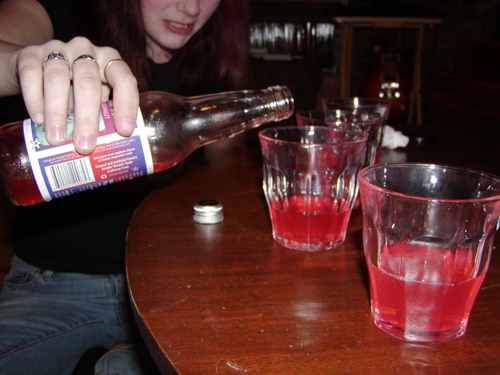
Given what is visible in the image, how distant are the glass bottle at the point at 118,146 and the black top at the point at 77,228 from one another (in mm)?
356

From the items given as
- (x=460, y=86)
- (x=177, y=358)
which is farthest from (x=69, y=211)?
(x=460, y=86)

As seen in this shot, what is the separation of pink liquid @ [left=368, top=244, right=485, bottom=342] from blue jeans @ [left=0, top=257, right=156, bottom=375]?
0.48 metres

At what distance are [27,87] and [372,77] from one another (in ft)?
11.1

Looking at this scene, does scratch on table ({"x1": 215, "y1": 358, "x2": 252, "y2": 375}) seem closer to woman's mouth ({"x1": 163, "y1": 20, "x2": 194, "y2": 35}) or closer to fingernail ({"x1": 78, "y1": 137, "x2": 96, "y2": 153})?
fingernail ({"x1": 78, "y1": 137, "x2": 96, "y2": 153})

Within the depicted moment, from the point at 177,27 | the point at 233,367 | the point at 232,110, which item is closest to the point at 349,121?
the point at 232,110

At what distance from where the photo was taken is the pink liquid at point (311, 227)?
0.46 metres

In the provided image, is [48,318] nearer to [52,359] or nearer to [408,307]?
[52,359]

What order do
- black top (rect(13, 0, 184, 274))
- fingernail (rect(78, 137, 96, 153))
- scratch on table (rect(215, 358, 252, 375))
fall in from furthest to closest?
black top (rect(13, 0, 184, 274)), fingernail (rect(78, 137, 96, 153)), scratch on table (rect(215, 358, 252, 375))

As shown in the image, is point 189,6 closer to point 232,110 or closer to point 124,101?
point 232,110

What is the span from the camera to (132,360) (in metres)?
0.67

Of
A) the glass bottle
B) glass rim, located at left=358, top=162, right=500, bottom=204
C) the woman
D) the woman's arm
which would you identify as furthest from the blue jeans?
glass rim, located at left=358, top=162, right=500, bottom=204

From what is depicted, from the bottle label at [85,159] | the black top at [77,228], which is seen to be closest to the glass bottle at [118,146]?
the bottle label at [85,159]

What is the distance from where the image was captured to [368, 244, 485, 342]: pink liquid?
1.00 feet

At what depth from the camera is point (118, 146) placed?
45cm
